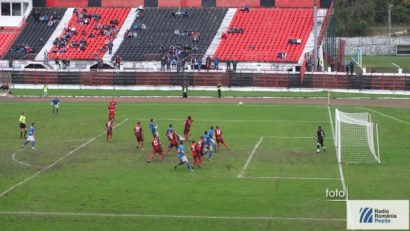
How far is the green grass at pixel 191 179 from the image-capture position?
3084cm

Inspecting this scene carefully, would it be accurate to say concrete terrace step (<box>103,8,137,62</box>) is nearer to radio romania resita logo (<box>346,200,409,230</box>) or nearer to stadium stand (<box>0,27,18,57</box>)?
stadium stand (<box>0,27,18,57</box>)

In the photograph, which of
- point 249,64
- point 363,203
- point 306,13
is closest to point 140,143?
point 363,203

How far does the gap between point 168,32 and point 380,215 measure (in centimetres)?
6828

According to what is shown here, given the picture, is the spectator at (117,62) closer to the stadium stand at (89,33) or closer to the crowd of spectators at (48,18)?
the stadium stand at (89,33)

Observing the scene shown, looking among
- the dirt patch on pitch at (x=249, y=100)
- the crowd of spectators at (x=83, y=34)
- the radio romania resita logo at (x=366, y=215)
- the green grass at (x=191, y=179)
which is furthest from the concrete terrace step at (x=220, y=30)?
the radio romania resita logo at (x=366, y=215)

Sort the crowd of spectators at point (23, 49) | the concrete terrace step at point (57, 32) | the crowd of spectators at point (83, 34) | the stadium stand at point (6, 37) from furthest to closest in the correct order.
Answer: the stadium stand at point (6, 37), the crowd of spectators at point (23, 49), the crowd of spectators at point (83, 34), the concrete terrace step at point (57, 32)

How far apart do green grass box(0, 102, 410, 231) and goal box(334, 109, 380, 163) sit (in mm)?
648

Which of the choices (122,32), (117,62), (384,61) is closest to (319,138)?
(117,62)

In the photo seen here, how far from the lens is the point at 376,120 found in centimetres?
5772

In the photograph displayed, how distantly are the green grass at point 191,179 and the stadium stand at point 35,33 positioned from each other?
33.9 m

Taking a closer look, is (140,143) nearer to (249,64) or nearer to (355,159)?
(355,159)

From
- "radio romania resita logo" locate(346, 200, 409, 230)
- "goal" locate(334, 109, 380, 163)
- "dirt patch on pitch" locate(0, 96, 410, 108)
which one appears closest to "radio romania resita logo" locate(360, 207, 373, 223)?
"radio romania resita logo" locate(346, 200, 409, 230)

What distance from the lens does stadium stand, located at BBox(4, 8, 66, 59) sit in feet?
301

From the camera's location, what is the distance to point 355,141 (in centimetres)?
4603
